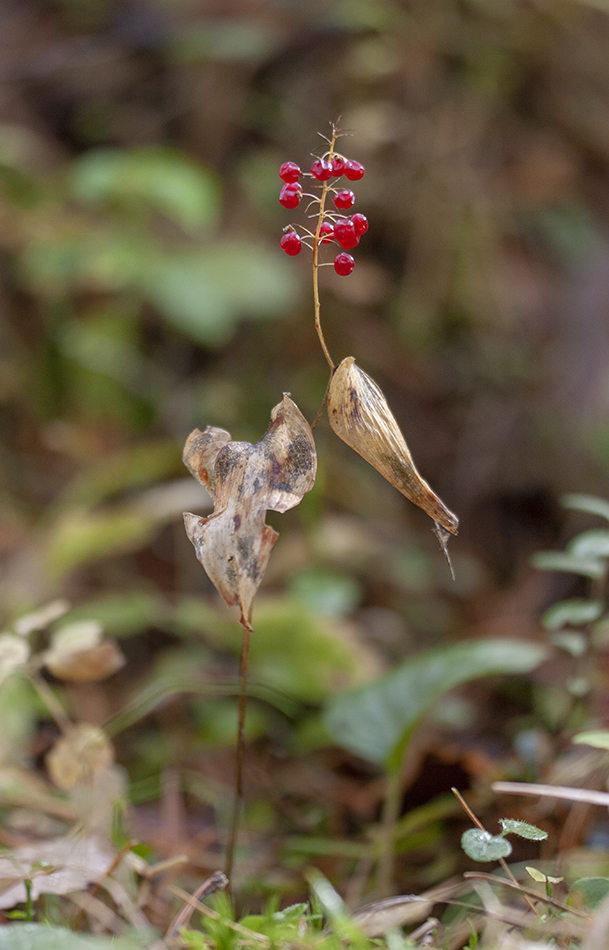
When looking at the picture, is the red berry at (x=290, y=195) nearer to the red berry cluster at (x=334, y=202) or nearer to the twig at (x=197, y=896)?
the red berry cluster at (x=334, y=202)

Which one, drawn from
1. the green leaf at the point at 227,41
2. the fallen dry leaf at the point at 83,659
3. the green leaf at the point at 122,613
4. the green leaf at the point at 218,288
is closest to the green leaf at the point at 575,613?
the fallen dry leaf at the point at 83,659

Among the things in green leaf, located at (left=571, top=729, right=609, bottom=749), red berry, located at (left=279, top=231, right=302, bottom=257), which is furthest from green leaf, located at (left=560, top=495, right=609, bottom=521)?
red berry, located at (left=279, top=231, right=302, bottom=257)

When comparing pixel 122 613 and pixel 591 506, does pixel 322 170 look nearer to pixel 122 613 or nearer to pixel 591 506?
pixel 591 506

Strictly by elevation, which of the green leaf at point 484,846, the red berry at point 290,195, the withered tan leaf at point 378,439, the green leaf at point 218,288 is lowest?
the green leaf at point 484,846

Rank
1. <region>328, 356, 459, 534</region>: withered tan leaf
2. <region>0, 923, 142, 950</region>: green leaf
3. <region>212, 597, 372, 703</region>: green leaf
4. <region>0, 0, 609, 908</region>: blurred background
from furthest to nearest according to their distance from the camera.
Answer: <region>0, 0, 609, 908</region>: blurred background < <region>212, 597, 372, 703</region>: green leaf < <region>328, 356, 459, 534</region>: withered tan leaf < <region>0, 923, 142, 950</region>: green leaf

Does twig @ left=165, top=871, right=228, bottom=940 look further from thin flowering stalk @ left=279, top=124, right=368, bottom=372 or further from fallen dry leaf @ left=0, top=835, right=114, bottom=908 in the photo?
thin flowering stalk @ left=279, top=124, right=368, bottom=372
